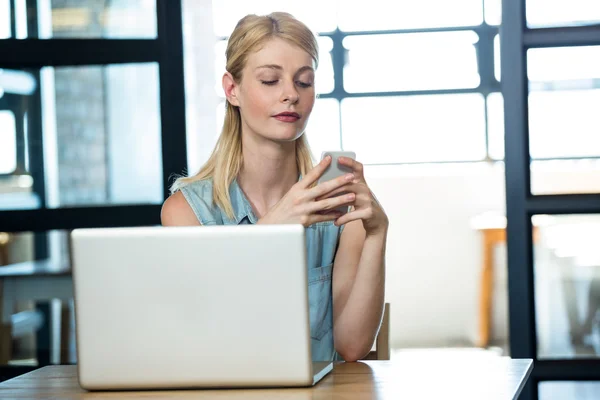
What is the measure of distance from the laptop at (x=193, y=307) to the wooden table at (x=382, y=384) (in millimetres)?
21

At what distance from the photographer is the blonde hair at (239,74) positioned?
1.69 m

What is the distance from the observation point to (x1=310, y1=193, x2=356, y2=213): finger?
1.39 m

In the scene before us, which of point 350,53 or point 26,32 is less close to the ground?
point 350,53

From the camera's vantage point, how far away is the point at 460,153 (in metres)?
5.18

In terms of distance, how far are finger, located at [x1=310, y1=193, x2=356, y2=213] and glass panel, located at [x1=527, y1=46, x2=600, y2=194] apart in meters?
1.05

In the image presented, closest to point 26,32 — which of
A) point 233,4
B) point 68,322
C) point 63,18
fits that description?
point 63,18

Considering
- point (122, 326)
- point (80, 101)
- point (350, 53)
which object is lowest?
point (122, 326)

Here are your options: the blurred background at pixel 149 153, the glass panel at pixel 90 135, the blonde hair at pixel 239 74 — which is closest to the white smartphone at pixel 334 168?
the blonde hair at pixel 239 74

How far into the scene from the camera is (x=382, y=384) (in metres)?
1.24

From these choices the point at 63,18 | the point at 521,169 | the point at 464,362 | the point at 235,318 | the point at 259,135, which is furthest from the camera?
the point at 63,18

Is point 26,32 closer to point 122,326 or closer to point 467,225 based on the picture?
point 122,326

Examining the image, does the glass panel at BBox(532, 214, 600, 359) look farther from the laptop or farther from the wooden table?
the laptop

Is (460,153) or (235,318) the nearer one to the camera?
(235,318)

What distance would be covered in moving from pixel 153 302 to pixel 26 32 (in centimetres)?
165
